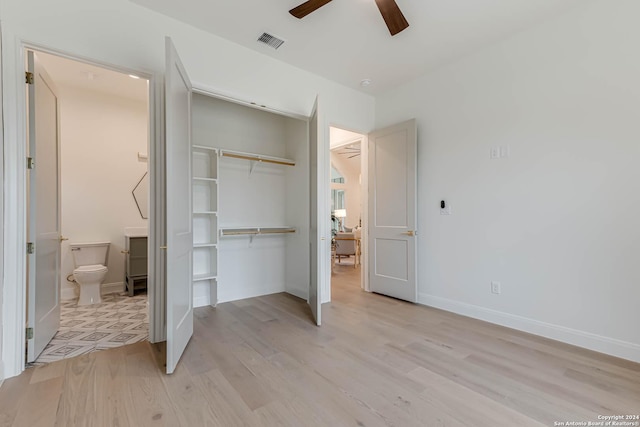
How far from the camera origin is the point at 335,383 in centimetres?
195

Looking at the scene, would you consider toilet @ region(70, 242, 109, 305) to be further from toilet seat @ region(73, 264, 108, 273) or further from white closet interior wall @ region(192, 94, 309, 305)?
white closet interior wall @ region(192, 94, 309, 305)

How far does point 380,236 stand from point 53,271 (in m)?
3.61

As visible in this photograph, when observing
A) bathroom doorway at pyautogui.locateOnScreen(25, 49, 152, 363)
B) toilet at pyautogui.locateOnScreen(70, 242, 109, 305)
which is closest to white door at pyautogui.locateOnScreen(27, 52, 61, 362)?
bathroom doorway at pyautogui.locateOnScreen(25, 49, 152, 363)

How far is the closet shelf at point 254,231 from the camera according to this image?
3.71 m

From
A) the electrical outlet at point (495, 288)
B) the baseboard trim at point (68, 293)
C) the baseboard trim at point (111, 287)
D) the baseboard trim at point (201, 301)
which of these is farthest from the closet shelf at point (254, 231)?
the electrical outlet at point (495, 288)

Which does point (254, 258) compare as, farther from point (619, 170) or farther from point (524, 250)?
point (619, 170)

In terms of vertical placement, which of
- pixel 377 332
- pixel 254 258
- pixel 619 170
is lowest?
pixel 377 332

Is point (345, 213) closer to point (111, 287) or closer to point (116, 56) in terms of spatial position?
point (111, 287)

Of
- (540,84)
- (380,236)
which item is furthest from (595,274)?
(380,236)

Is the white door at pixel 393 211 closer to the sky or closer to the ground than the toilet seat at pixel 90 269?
closer to the sky

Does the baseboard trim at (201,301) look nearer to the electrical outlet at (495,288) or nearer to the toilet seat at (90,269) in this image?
the toilet seat at (90,269)

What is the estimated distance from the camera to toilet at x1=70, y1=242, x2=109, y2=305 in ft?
12.1

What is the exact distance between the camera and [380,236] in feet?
13.7

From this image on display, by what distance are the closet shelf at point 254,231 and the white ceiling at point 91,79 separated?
2.27 m
